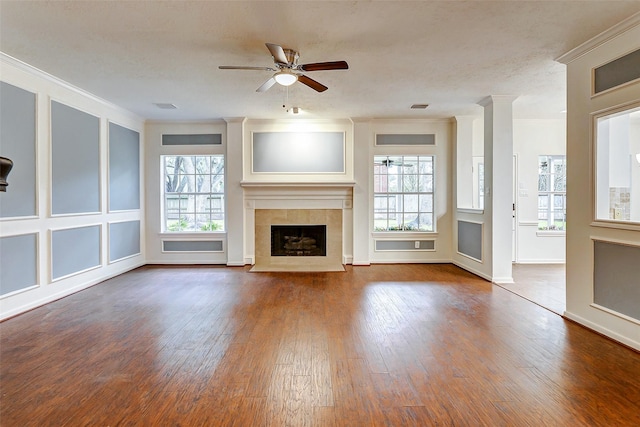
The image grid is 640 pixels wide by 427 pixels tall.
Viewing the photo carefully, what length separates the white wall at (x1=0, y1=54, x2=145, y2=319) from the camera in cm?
335

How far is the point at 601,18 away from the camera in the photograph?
2549 millimetres

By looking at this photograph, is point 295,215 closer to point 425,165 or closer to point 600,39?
point 425,165

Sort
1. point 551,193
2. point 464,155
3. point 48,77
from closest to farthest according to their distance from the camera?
point 48,77, point 464,155, point 551,193

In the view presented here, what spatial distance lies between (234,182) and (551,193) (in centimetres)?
582

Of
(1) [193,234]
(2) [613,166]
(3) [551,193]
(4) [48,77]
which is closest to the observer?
(2) [613,166]

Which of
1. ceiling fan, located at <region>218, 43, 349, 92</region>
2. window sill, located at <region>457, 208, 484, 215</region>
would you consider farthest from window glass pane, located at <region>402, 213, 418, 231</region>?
ceiling fan, located at <region>218, 43, 349, 92</region>

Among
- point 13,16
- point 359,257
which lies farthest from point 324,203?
point 13,16

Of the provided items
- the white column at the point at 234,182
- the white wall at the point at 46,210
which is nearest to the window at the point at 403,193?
the white column at the point at 234,182

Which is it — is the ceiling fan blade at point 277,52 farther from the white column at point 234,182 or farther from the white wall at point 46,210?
the white column at point 234,182

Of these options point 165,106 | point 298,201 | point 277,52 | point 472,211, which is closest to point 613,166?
point 472,211

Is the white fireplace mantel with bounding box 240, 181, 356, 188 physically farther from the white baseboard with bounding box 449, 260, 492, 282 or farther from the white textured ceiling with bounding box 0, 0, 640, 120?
the white baseboard with bounding box 449, 260, 492, 282

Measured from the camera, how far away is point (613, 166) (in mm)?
3146

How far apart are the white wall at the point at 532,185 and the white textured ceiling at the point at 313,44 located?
4.67ft

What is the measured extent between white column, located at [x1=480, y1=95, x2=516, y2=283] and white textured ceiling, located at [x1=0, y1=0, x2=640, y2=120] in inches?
12.1
